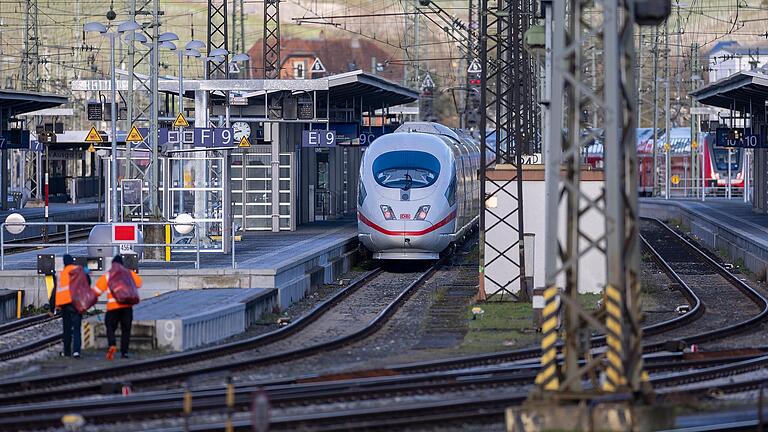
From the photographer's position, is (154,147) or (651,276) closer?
(154,147)

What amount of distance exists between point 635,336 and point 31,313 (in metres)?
15.9

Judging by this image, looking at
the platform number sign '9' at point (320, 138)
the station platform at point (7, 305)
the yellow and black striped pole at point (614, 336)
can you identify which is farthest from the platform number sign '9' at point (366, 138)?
the yellow and black striped pole at point (614, 336)

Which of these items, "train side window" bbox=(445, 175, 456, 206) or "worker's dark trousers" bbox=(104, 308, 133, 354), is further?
"train side window" bbox=(445, 175, 456, 206)

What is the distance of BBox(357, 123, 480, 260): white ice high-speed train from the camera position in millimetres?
34406

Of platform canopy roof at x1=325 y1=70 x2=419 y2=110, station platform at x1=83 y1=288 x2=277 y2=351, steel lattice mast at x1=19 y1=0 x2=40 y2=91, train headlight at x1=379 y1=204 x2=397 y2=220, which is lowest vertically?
station platform at x1=83 y1=288 x2=277 y2=351

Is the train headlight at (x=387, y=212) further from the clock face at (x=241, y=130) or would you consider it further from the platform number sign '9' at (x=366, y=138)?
the platform number sign '9' at (x=366, y=138)

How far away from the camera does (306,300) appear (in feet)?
96.8

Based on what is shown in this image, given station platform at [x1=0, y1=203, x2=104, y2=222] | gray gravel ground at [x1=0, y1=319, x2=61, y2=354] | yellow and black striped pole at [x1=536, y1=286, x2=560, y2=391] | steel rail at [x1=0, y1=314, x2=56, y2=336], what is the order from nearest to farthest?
yellow and black striped pole at [x1=536, y1=286, x2=560, y2=391], gray gravel ground at [x1=0, y1=319, x2=61, y2=354], steel rail at [x1=0, y1=314, x2=56, y2=336], station platform at [x1=0, y1=203, x2=104, y2=222]

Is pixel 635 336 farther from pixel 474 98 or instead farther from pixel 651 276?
pixel 474 98

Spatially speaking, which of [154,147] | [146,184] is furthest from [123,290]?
[146,184]

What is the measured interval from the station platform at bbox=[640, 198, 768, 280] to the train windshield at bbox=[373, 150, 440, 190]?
802cm

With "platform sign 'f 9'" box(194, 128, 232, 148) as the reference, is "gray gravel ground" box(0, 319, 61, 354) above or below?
below

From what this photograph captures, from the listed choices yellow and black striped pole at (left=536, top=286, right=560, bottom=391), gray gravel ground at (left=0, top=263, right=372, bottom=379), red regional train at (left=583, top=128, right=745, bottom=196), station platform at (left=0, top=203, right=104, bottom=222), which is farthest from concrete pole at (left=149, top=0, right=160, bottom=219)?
red regional train at (left=583, top=128, right=745, bottom=196)

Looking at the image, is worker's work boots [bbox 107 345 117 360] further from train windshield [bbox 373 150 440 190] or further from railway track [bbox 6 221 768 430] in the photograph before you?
train windshield [bbox 373 150 440 190]
